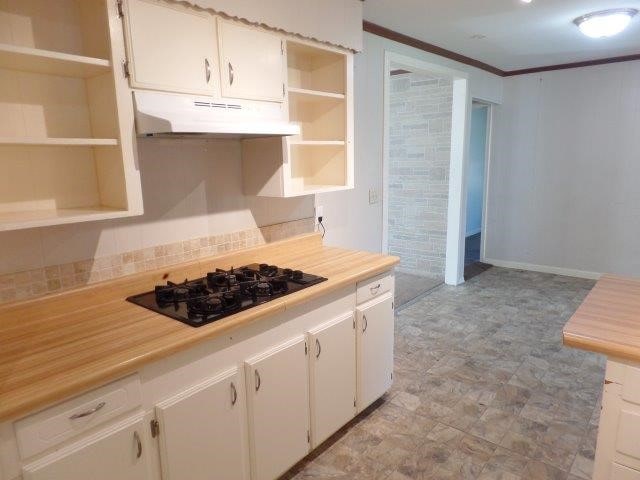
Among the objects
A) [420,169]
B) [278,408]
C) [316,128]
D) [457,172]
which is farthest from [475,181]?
[278,408]

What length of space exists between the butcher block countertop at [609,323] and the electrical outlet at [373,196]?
5.75ft

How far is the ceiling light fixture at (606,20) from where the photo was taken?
9.61 feet

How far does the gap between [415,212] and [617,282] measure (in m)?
3.17

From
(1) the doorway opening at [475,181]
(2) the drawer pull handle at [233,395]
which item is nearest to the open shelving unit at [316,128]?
(2) the drawer pull handle at [233,395]

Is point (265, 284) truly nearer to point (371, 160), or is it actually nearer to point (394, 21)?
point (371, 160)

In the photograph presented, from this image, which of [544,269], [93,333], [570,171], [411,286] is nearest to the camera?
[93,333]

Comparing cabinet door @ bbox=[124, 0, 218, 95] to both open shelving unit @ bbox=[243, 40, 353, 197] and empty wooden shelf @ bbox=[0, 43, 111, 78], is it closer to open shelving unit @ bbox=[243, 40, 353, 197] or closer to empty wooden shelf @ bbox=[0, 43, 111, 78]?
empty wooden shelf @ bbox=[0, 43, 111, 78]

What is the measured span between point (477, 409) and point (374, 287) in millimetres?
995

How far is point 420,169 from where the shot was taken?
4.95 meters

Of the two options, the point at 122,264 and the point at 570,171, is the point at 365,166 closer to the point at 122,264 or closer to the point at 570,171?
the point at 122,264

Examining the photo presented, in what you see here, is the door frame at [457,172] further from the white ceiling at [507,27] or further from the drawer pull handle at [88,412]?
the drawer pull handle at [88,412]

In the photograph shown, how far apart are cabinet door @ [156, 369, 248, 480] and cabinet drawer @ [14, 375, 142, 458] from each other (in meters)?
0.14

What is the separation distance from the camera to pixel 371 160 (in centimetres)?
331

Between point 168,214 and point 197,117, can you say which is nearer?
point 197,117
